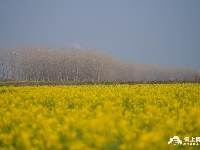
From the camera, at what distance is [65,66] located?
81.8 meters

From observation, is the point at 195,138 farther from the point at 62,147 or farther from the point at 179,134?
the point at 62,147

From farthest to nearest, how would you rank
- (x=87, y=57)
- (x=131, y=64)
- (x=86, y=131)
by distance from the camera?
(x=131, y=64), (x=87, y=57), (x=86, y=131)

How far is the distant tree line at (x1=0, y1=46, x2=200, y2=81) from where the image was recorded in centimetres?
7900

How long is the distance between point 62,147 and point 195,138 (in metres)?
2.82

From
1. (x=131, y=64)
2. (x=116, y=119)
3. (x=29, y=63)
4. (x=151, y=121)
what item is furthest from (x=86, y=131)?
(x=131, y=64)

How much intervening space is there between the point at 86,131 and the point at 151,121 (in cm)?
213

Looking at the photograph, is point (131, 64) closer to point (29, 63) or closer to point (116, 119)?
point (29, 63)

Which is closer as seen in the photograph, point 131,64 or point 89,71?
point 89,71

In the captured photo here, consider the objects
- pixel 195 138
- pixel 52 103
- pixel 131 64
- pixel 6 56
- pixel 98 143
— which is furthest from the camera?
pixel 131 64

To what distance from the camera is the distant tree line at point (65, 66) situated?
3110 inches

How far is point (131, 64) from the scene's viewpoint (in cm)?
9838

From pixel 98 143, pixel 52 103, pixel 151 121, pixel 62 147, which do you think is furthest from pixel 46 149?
pixel 52 103

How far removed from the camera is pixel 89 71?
84.4 m

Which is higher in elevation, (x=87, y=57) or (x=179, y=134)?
(x=87, y=57)
